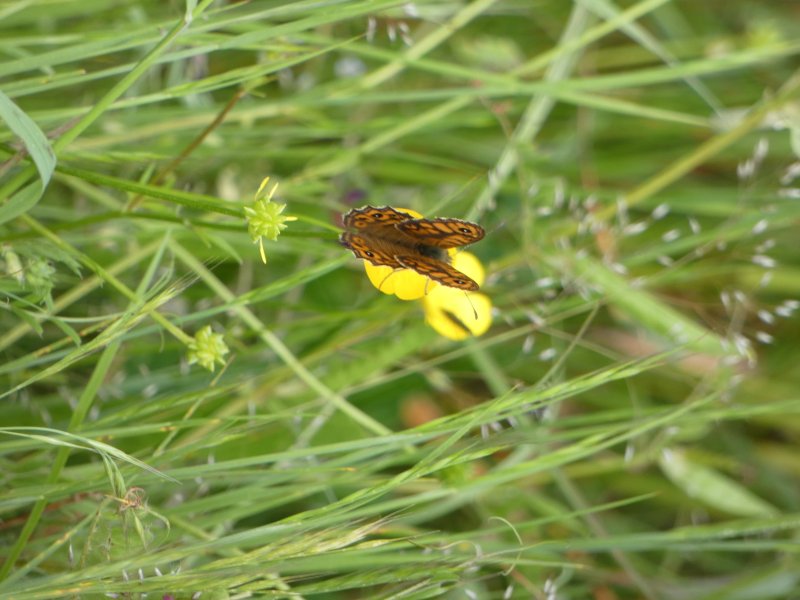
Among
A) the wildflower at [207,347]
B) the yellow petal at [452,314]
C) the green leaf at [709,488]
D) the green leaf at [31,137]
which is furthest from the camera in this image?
the green leaf at [709,488]

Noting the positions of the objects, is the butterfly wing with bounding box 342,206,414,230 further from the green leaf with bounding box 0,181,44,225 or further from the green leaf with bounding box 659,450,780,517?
the green leaf with bounding box 659,450,780,517

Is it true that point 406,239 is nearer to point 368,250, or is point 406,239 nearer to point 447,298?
point 368,250

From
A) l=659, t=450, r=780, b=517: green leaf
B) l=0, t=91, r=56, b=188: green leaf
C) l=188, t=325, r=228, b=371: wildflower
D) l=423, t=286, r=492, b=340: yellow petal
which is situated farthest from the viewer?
l=659, t=450, r=780, b=517: green leaf

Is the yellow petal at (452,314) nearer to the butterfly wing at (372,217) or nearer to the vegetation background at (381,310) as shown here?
the vegetation background at (381,310)

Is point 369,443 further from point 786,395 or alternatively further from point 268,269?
point 786,395

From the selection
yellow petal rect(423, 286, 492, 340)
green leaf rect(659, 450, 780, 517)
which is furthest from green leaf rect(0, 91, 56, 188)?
green leaf rect(659, 450, 780, 517)

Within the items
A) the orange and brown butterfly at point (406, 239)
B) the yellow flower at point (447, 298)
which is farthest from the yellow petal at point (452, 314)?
the orange and brown butterfly at point (406, 239)
